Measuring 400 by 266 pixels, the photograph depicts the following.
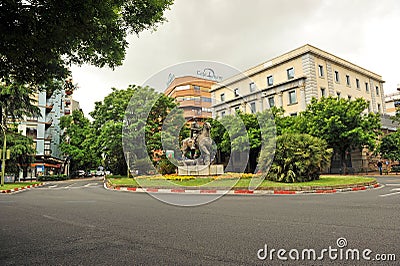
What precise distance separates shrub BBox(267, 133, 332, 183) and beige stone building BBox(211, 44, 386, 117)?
58.0 feet

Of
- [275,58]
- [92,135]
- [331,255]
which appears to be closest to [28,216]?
[331,255]

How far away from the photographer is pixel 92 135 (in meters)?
31.8

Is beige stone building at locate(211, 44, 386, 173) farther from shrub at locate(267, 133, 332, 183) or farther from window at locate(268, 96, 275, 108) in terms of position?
shrub at locate(267, 133, 332, 183)

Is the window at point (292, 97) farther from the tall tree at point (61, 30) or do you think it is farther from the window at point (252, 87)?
the tall tree at point (61, 30)

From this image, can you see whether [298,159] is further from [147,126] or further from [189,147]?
[147,126]

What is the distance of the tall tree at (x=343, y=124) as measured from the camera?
A: 27.7m

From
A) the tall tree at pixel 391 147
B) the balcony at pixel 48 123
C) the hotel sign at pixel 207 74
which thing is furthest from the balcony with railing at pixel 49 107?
the tall tree at pixel 391 147

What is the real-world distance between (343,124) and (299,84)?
10.6 m

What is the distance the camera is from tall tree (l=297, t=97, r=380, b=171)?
27.7m

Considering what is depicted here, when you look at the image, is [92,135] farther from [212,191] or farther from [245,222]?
[245,222]

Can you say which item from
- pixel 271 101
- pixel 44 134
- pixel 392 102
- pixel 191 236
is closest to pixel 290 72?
pixel 271 101

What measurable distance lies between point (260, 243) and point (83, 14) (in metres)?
4.76

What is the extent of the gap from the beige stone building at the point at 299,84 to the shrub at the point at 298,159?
58.0 feet

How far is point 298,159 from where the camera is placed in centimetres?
1705
